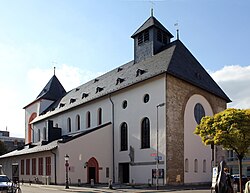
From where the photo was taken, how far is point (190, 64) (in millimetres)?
40344

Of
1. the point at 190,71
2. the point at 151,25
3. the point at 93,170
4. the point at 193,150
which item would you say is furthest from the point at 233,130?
the point at 151,25

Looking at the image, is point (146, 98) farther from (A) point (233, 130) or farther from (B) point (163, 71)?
(A) point (233, 130)

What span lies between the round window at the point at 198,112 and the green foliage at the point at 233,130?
1162 cm

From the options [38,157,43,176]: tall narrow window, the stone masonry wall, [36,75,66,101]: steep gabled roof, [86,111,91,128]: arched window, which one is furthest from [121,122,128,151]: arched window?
[36,75,66,101]: steep gabled roof

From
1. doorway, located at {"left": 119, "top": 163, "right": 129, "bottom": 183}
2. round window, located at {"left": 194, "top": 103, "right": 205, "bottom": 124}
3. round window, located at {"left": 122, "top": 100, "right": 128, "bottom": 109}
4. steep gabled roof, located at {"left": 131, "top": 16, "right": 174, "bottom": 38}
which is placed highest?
steep gabled roof, located at {"left": 131, "top": 16, "right": 174, "bottom": 38}

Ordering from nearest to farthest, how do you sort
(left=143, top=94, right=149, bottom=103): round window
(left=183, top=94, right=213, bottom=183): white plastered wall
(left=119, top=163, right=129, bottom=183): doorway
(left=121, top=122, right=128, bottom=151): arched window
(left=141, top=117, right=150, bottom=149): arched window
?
(left=183, top=94, right=213, bottom=183): white plastered wall < (left=141, top=117, right=150, bottom=149): arched window < (left=143, top=94, right=149, bottom=103): round window < (left=119, top=163, right=129, bottom=183): doorway < (left=121, top=122, right=128, bottom=151): arched window

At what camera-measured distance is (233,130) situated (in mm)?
24859

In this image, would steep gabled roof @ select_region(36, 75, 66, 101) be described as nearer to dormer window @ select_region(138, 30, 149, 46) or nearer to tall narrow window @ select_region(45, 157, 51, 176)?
tall narrow window @ select_region(45, 157, 51, 176)

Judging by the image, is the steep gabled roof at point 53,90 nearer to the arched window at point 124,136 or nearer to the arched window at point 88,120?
the arched window at point 88,120

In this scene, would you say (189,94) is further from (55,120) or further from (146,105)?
(55,120)

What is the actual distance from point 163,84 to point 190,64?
7.59m

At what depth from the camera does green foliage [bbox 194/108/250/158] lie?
24656 mm

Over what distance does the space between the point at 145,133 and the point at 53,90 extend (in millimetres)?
34755

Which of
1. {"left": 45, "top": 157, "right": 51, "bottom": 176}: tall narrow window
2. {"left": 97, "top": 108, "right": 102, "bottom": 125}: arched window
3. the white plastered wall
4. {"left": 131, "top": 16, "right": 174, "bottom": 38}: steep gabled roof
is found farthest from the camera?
{"left": 97, "top": 108, "right": 102, "bottom": 125}: arched window
